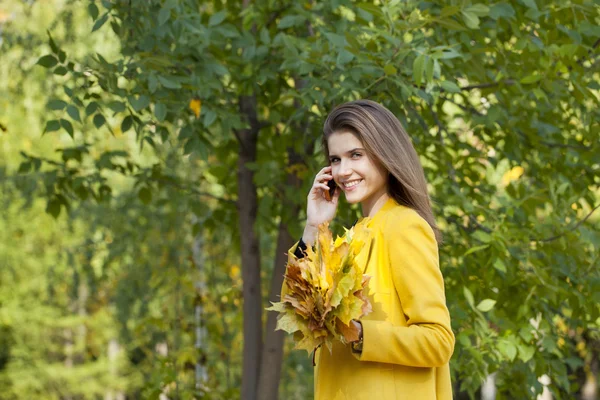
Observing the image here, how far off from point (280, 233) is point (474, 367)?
5.61 feet

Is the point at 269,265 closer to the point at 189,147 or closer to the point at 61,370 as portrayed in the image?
the point at 189,147

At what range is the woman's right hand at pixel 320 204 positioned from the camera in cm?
232

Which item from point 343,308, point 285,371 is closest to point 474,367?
point 343,308

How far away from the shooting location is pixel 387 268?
208 cm

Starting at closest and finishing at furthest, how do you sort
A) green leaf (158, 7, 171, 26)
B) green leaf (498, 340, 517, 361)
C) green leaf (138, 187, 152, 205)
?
green leaf (498, 340, 517, 361), green leaf (158, 7, 171, 26), green leaf (138, 187, 152, 205)

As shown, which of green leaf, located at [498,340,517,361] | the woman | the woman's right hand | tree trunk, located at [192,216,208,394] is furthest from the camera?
tree trunk, located at [192,216,208,394]

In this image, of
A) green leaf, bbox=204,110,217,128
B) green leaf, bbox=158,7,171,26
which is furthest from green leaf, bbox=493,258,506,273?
green leaf, bbox=158,7,171,26

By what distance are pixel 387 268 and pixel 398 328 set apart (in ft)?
0.57

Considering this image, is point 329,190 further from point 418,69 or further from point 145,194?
point 145,194

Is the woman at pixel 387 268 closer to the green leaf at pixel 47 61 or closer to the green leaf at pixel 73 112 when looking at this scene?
the green leaf at pixel 73 112

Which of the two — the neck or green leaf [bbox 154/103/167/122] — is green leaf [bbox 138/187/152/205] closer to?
green leaf [bbox 154/103/167/122]

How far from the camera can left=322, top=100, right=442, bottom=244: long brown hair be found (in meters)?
2.17

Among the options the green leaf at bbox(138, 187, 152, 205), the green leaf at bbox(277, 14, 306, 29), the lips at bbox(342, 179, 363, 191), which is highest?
the green leaf at bbox(277, 14, 306, 29)

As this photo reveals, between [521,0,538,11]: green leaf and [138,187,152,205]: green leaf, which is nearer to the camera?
[521,0,538,11]: green leaf
